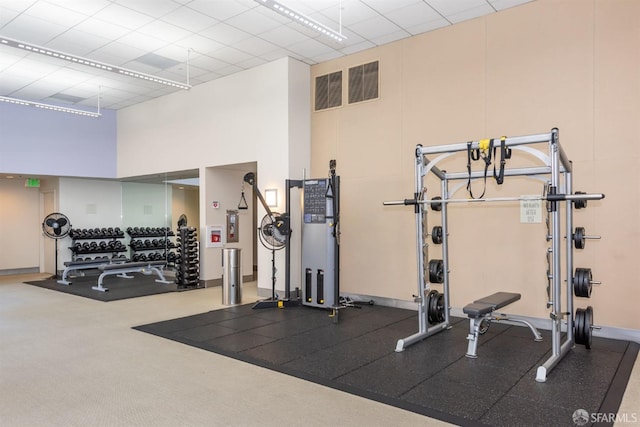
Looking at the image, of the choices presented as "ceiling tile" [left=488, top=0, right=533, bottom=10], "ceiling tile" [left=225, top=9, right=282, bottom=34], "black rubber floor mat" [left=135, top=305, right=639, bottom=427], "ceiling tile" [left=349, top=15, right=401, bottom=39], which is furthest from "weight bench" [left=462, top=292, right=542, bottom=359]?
"ceiling tile" [left=225, top=9, right=282, bottom=34]

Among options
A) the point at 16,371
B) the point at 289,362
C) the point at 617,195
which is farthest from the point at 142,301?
the point at 617,195

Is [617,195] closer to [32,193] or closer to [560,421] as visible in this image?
[560,421]

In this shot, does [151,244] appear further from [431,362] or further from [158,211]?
[431,362]

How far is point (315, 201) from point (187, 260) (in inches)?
123

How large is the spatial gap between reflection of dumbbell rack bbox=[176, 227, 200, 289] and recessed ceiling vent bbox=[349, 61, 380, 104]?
379 cm

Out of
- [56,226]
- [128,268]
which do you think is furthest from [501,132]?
[56,226]

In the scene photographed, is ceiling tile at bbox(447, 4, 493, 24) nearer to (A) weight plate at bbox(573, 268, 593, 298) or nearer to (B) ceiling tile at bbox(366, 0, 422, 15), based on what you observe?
(B) ceiling tile at bbox(366, 0, 422, 15)

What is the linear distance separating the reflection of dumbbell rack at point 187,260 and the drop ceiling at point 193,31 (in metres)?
2.83

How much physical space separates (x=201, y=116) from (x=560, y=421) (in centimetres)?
725

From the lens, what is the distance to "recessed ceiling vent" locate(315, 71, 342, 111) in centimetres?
690

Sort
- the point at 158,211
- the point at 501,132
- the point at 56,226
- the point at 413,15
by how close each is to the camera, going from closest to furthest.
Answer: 1. the point at 501,132
2. the point at 413,15
3. the point at 56,226
4. the point at 158,211

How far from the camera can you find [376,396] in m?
3.16

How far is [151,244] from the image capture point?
9.84m

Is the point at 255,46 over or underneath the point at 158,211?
over
